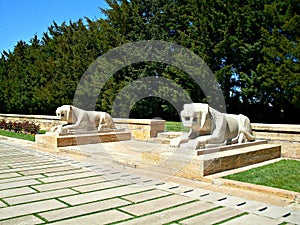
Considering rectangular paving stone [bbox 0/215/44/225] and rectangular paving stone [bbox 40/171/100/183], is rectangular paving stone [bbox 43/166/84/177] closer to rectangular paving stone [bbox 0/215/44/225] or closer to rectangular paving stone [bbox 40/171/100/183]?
rectangular paving stone [bbox 40/171/100/183]

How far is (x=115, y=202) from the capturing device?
445 cm

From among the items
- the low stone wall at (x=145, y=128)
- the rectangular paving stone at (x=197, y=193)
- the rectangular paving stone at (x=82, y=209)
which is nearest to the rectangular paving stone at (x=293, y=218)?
the rectangular paving stone at (x=197, y=193)

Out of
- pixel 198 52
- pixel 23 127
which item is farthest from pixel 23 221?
pixel 198 52

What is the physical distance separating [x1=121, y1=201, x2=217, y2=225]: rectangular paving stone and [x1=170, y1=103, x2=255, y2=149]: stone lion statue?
208cm

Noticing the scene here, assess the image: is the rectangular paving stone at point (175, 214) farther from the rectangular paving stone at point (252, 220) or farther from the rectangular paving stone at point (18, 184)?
the rectangular paving stone at point (18, 184)

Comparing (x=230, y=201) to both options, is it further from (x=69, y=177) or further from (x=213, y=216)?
(x=69, y=177)

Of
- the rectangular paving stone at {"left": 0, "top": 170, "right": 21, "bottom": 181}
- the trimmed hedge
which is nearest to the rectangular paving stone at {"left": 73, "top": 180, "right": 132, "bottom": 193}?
the rectangular paving stone at {"left": 0, "top": 170, "right": 21, "bottom": 181}

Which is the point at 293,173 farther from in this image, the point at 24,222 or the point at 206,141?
the point at 24,222

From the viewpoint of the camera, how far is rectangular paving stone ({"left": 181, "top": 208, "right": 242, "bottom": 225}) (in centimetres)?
370

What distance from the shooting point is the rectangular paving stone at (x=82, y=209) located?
153 inches

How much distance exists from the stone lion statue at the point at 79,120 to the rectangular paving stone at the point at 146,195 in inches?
221

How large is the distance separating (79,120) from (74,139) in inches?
27.1

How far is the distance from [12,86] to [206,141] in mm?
24220

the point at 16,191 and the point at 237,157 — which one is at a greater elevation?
the point at 237,157
